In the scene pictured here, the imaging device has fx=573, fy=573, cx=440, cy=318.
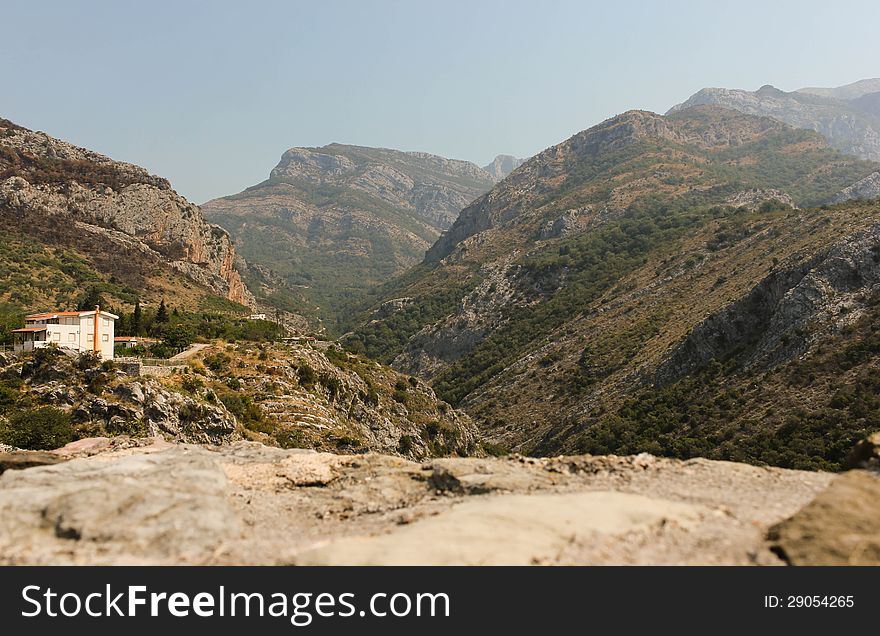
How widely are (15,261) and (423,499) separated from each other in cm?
7741

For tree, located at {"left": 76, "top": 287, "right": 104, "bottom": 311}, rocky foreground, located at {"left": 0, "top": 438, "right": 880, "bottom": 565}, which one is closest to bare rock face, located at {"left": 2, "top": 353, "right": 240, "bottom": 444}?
rocky foreground, located at {"left": 0, "top": 438, "right": 880, "bottom": 565}

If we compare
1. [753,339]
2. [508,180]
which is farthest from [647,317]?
[508,180]

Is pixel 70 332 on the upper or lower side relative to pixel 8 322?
lower

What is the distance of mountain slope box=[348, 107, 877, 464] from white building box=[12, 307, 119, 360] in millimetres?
39081

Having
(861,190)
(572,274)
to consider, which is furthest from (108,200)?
(861,190)

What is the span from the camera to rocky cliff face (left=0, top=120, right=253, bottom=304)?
90188 millimetres

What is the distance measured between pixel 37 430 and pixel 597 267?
9962 cm

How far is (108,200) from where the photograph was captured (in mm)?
97750

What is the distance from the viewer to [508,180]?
200 m

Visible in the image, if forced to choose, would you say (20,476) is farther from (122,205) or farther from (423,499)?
(122,205)

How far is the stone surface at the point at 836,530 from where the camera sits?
751 cm

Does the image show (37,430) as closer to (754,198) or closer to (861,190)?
(754,198)

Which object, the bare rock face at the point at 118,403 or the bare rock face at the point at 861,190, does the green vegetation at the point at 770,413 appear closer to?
the bare rock face at the point at 118,403

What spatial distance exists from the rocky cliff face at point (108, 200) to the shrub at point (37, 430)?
7616 centimetres
